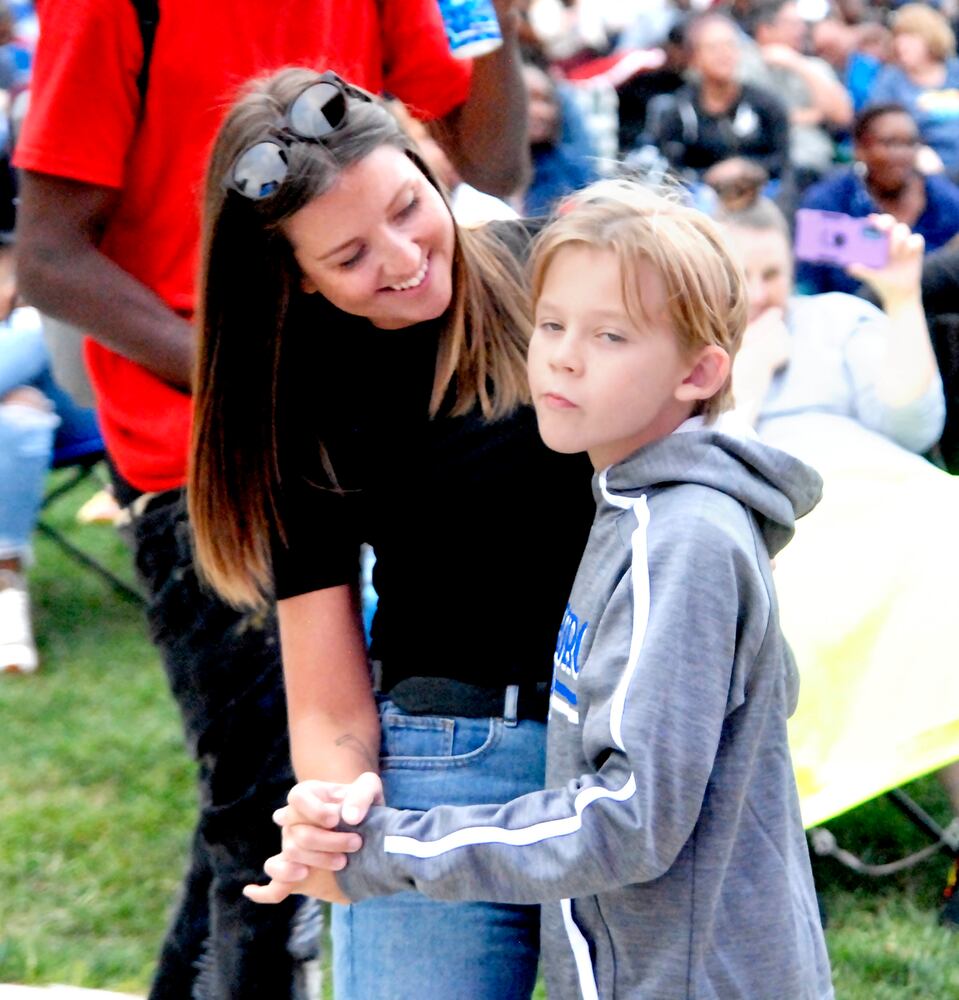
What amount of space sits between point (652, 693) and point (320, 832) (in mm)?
393

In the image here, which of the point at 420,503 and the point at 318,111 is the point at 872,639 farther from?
the point at 318,111

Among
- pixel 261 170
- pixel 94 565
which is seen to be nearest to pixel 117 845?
pixel 94 565

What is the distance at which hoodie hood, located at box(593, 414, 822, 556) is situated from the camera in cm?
143

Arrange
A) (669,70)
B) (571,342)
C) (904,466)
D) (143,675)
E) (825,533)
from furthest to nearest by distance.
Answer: (669,70) → (143,675) → (904,466) → (825,533) → (571,342)

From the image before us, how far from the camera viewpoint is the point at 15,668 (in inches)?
196

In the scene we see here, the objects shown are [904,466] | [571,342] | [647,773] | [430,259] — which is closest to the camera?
[647,773]

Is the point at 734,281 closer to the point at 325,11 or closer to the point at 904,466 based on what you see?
the point at 325,11

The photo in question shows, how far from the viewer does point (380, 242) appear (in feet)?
5.46

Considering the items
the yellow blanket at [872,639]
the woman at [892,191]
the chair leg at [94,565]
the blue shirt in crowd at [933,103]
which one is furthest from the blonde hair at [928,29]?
the yellow blanket at [872,639]

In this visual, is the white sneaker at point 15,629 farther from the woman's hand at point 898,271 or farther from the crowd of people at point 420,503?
the woman's hand at point 898,271

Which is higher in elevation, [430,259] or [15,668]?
[430,259]

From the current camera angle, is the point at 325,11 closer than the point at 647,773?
No

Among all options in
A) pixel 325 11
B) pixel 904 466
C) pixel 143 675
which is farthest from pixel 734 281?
pixel 143 675

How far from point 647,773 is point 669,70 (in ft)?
28.0
